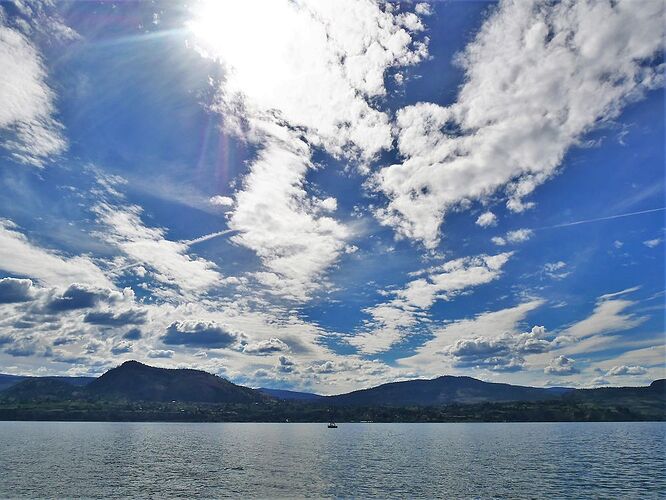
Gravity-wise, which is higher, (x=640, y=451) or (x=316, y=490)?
(x=640, y=451)

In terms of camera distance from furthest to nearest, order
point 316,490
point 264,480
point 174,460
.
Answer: point 174,460, point 264,480, point 316,490

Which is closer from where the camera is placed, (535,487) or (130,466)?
(535,487)

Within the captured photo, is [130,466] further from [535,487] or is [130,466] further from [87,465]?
[535,487]

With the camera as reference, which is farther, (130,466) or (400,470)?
(130,466)

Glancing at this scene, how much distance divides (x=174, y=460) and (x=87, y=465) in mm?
30397

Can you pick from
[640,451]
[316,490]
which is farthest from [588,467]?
[316,490]

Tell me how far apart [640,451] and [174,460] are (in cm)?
20211

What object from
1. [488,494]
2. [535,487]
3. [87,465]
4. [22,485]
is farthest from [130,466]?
[535,487]

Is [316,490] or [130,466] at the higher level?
[130,466]

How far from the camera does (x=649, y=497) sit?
94250 millimetres

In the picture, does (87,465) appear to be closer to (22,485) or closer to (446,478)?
(22,485)

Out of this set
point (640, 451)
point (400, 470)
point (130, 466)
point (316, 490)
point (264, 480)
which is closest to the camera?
point (316, 490)

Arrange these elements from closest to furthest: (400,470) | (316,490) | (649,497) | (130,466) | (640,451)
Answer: (649,497) < (316,490) < (400,470) < (130,466) < (640,451)

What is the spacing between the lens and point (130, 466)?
478ft
